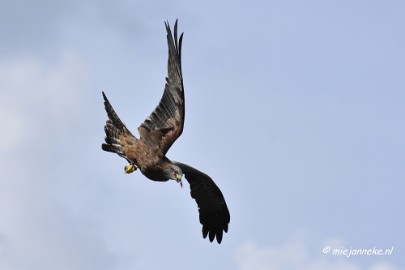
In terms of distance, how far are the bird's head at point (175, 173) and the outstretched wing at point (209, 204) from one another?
173 centimetres

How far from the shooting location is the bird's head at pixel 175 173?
56.1 ft

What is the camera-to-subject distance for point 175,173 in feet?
56.2

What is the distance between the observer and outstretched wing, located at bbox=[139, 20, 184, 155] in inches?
685

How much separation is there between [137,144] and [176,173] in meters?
0.96

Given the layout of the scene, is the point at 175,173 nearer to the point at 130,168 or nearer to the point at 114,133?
the point at 130,168

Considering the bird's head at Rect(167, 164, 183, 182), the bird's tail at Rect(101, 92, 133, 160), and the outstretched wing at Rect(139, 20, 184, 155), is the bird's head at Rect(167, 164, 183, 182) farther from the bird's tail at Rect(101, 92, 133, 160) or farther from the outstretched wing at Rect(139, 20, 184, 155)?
the bird's tail at Rect(101, 92, 133, 160)

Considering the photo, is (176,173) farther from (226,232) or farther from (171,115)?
(226,232)

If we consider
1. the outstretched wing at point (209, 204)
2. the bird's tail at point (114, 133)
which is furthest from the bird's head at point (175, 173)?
the outstretched wing at point (209, 204)

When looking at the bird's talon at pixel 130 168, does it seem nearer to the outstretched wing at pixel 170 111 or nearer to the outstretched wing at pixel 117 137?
the outstretched wing at pixel 117 137

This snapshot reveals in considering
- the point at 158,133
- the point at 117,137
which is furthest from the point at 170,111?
the point at 117,137

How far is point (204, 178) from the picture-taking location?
63.5 feet

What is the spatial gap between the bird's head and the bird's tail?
948 millimetres

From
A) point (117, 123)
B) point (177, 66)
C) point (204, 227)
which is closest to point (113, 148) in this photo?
point (117, 123)

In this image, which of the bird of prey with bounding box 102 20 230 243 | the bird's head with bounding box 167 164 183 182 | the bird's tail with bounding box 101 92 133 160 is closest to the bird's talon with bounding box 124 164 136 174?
the bird of prey with bounding box 102 20 230 243
